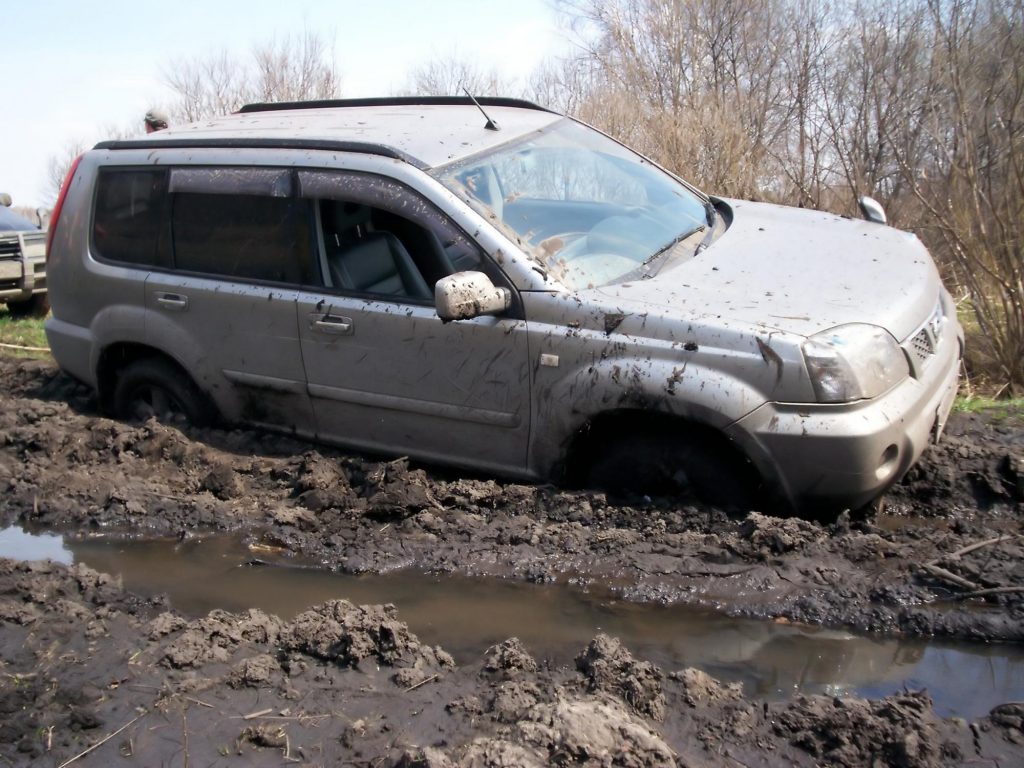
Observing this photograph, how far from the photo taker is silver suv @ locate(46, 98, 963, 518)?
3.84 meters

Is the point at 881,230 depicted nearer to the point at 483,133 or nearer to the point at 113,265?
the point at 483,133

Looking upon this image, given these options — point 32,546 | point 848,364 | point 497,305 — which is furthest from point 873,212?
point 32,546

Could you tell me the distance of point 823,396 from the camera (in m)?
3.69

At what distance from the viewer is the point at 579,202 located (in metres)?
4.92

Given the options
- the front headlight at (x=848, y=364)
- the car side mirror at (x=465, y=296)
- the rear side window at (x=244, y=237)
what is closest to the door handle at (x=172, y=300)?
the rear side window at (x=244, y=237)

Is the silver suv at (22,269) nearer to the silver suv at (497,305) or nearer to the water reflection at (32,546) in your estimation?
the silver suv at (497,305)

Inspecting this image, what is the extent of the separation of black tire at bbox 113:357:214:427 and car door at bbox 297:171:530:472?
3.00 ft

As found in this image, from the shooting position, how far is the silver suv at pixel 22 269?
1166 centimetres

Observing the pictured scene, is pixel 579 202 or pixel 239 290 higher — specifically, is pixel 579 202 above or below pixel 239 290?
above

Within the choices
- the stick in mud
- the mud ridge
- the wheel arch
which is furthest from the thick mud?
the wheel arch

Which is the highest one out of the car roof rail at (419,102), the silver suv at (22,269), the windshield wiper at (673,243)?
the car roof rail at (419,102)

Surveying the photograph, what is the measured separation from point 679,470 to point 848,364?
2.72 feet

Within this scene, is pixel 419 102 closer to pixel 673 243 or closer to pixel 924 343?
pixel 673 243

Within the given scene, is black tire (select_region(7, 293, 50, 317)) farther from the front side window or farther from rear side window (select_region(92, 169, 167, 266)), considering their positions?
the front side window
